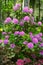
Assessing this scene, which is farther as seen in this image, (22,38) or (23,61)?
(22,38)

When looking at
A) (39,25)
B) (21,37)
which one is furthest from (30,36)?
(39,25)

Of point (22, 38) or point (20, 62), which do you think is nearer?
point (20, 62)

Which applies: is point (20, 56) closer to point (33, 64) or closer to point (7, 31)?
point (33, 64)

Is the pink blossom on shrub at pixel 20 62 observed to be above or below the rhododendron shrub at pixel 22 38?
below

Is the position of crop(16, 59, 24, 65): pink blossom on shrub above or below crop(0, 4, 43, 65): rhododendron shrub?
below

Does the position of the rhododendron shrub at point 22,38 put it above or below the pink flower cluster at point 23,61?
above

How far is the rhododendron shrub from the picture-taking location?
104 inches

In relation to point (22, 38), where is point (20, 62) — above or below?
below

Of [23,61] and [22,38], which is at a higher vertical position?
[22,38]

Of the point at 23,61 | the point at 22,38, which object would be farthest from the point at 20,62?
the point at 22,38

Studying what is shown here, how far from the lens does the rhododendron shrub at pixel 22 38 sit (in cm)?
265

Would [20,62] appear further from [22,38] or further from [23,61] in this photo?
[22,38]

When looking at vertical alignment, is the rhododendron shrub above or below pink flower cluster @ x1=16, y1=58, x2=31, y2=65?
above

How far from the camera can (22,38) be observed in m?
2.78
